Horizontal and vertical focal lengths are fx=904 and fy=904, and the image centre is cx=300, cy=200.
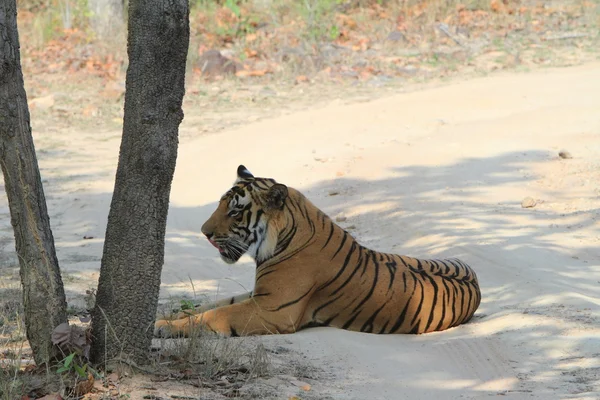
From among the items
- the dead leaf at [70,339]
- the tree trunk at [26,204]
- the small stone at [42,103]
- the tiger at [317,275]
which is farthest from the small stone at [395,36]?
the dead leaf at [70,339]

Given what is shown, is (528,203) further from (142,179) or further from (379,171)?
(142,179)

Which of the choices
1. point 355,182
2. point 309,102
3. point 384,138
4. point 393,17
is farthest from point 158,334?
point 393,17

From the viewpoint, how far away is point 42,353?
3893 mm

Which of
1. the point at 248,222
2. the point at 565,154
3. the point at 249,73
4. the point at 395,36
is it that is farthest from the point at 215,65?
the point at 248,222

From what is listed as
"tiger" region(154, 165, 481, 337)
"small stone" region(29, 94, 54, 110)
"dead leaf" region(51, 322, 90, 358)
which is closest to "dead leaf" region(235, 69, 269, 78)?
"small stone" region(29, 94, 54, 110)

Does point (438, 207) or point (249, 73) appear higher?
point (249, 73)

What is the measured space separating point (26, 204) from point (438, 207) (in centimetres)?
528

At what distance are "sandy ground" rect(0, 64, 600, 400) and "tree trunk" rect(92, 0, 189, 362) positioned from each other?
922 millimetres

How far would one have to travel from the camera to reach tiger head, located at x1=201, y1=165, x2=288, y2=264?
546 cm

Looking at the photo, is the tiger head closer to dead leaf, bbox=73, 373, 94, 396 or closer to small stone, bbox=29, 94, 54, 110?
dead leaf, bbox=73, 373, 94, 396

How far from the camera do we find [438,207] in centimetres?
849

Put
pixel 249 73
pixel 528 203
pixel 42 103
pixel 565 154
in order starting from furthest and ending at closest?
pixel 249 73 < pixel 42 103 < pixel 565 154 < pixel 528 203

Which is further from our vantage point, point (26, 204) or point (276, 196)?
point (276, 196)

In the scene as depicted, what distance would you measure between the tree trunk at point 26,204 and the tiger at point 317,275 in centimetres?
157
